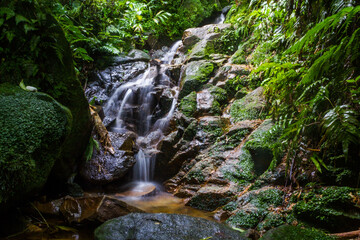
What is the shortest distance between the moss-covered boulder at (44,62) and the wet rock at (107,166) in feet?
2.20

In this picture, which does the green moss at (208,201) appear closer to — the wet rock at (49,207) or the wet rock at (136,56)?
the wet rock at (49,207)

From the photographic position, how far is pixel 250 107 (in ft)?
16.4

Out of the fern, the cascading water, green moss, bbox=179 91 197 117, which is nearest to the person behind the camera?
the fern

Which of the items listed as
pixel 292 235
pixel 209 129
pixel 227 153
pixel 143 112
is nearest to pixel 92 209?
pixel 292 235

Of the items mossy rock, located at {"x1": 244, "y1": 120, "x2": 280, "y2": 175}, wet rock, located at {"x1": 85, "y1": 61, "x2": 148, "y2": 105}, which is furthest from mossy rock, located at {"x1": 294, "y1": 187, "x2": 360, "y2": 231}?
wet rock, located at {"x1": 85, "y1": 61, "x2": 148, "y2": 105}

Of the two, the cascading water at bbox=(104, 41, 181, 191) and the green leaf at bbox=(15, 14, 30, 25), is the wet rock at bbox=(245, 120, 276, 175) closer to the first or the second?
the cascading water at bbox=(104, 41, 181, 191)

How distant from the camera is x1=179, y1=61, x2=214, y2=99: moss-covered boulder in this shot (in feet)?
21.5

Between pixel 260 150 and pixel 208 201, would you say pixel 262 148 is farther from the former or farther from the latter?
pixel 208 201

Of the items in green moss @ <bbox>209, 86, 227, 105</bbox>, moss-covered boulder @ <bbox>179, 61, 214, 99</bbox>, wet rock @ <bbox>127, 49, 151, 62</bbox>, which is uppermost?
wet rock @ <bbox>127, 49, 151, 62</bbox>

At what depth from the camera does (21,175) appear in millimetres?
2258

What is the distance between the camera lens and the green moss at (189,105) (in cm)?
581

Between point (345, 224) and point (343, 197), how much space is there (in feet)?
0.88

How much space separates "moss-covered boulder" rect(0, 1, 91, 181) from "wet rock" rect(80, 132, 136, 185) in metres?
0.67

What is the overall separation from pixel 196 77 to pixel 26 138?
5.07 metres
